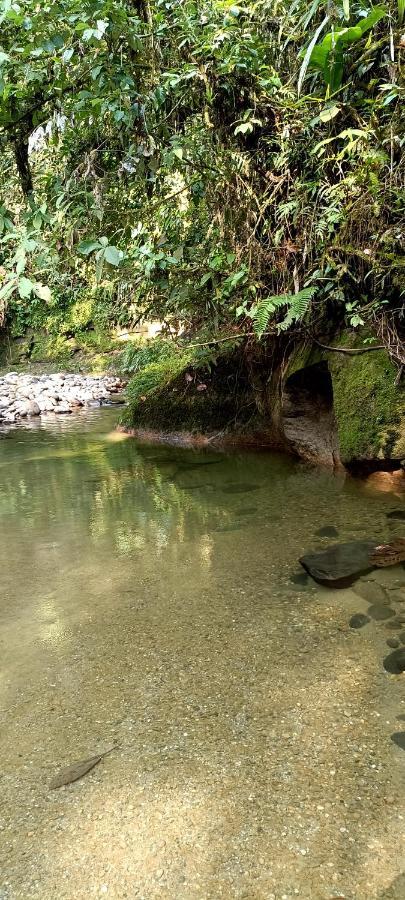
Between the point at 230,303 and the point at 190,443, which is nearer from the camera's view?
the point at 230,303

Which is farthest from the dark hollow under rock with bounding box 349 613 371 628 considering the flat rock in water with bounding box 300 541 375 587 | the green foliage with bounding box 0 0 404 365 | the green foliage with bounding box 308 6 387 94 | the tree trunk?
the tree trunk

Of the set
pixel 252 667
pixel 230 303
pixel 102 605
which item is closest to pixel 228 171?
pixel 230 303

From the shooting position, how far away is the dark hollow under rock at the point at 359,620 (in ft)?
7.20

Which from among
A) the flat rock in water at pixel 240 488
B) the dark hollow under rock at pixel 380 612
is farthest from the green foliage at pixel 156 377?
the dark hollow under rock at pixel 380 612

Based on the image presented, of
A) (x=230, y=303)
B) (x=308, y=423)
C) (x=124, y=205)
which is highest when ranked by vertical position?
(x=124, y=205)

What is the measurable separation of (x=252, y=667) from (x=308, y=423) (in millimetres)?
3237

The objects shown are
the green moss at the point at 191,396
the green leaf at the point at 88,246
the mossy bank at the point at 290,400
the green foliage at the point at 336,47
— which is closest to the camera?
the green leaf at the point at 88,246

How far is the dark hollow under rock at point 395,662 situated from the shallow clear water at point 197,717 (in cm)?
5

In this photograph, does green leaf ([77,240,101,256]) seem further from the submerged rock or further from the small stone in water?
the small stone in water

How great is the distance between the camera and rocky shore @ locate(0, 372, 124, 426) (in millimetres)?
10484

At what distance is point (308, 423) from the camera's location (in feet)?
16.3

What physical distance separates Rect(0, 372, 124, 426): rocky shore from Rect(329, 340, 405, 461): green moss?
6.96m

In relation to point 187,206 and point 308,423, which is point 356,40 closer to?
point 187,206

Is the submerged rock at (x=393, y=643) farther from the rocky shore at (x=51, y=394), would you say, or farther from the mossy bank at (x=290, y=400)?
the rocky shore at (x=51, y=394)
